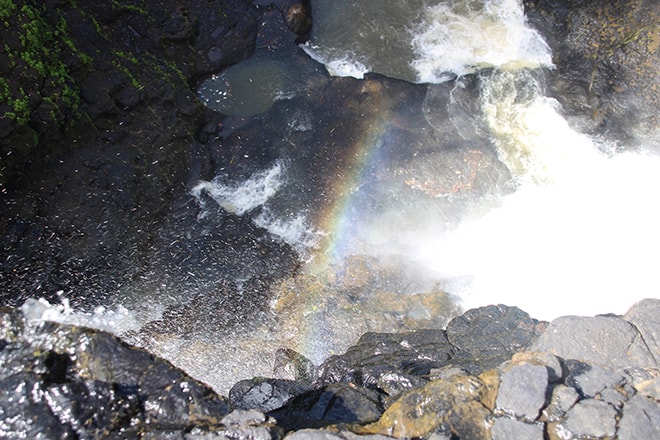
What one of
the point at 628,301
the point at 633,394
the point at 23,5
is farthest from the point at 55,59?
the point at 628,301

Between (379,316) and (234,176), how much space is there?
14.5 ft

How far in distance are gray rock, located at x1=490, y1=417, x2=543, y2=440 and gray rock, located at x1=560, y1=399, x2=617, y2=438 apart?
0.30m

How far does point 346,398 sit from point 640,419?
3250 mm

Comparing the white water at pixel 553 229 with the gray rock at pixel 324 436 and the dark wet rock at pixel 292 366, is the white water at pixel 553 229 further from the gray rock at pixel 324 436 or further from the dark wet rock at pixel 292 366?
the gray rock at pixel 324 436

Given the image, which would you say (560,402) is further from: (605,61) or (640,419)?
(605,61)

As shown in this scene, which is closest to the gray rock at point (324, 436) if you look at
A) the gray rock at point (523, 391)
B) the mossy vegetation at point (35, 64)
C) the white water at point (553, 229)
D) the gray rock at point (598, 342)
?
the gray rock at point (523, 391)

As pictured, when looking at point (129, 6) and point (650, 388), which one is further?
point (129, 6)

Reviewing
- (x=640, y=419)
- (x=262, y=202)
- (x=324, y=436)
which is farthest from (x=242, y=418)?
(x=262, y=202)

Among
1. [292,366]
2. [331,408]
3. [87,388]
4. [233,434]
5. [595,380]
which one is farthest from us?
[292,366]

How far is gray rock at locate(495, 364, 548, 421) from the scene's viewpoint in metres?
5.50

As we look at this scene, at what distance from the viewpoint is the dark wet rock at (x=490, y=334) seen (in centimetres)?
781

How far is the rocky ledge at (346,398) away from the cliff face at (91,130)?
4.80 m

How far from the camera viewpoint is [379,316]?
388 inches

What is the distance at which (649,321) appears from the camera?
268 inches
